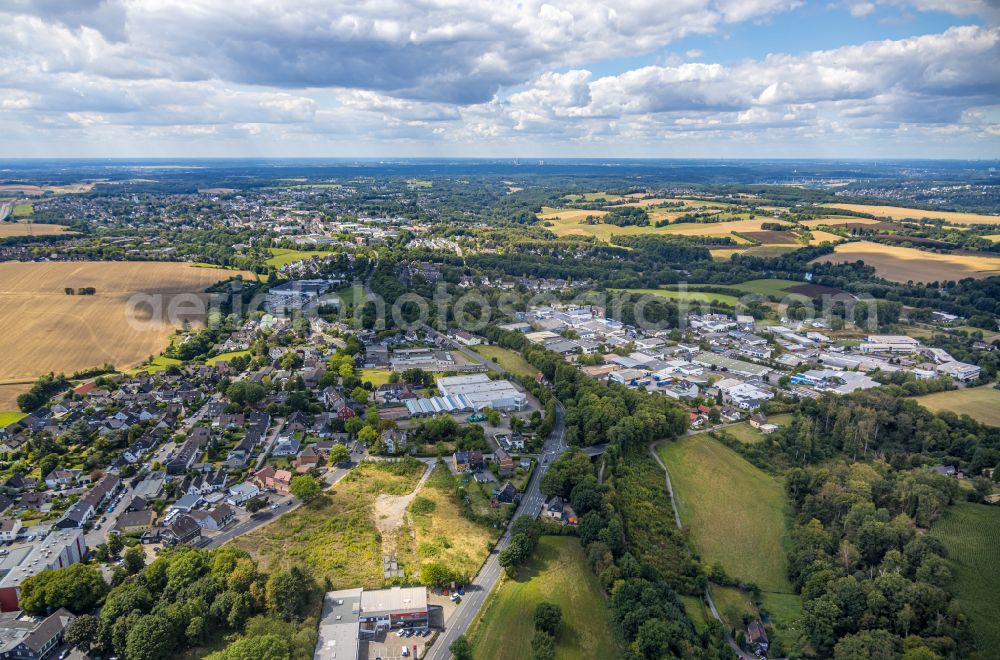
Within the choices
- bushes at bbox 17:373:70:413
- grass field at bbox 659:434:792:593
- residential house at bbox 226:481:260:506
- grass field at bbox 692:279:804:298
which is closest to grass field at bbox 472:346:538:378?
grass field at bbox 659:434:792:593

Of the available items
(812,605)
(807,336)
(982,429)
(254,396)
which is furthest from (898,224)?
(254,396)

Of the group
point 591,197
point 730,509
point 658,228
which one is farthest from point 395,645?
point 591,197

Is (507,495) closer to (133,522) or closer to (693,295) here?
(133,522)

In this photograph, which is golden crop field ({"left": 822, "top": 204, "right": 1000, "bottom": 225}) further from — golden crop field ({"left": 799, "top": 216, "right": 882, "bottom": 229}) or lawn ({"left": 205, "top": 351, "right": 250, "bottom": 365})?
lawn ({"left": 205, "top": 351, "right": 250, "bottom": 365})

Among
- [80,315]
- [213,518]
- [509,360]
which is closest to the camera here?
[213,518]

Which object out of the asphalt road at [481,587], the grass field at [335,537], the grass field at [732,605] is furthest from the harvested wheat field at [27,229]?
the grass field at [732,605]

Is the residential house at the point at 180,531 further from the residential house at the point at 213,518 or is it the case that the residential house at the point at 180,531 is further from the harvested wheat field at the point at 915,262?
the harvested wheat field at the point at 915,262
